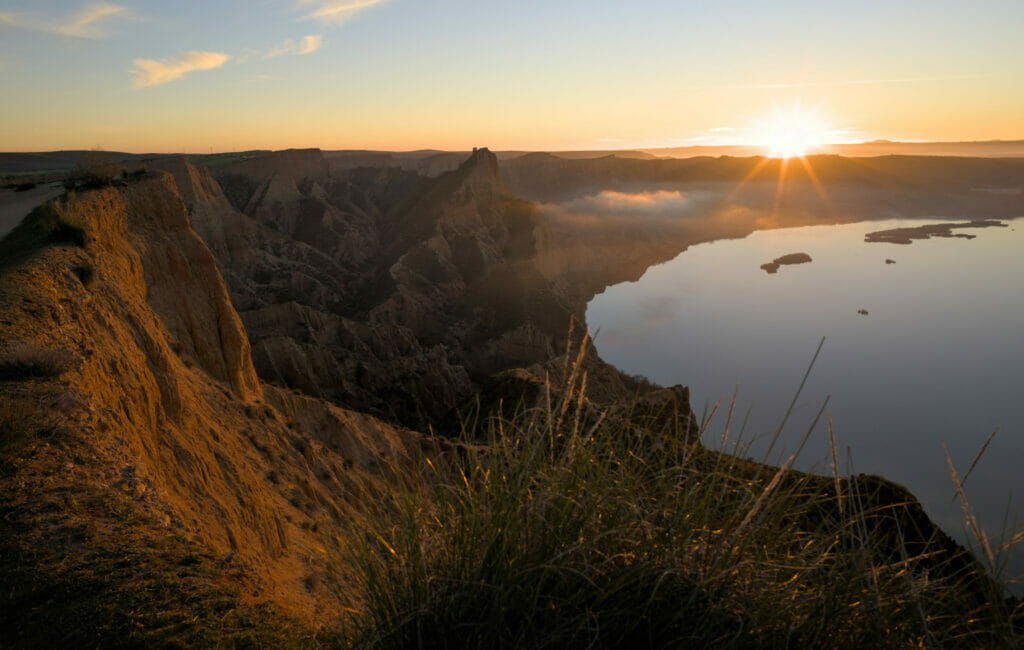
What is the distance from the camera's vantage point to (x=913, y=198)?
125 m

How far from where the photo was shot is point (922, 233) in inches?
3875

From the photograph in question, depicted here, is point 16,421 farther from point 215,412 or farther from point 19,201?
point 19,201

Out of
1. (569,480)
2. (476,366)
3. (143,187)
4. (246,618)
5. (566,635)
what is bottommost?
(476,366)

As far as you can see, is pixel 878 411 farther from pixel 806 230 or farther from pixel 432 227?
pixel 806 230

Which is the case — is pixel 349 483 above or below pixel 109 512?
below

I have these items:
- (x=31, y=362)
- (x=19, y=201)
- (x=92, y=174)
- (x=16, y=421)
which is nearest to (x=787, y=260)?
(x=92, y=174)

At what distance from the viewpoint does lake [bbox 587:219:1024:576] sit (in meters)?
32.8

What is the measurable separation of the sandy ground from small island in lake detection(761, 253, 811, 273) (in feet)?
282

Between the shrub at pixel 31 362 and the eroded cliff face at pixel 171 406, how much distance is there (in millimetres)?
22

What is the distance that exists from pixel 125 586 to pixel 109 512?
2.90 ft

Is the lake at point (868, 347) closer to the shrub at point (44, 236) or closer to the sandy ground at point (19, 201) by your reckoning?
the shrub at point (44, 236)

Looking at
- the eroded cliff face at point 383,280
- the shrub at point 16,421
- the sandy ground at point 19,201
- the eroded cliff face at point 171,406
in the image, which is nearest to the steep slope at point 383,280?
the eroded cliff face at point 383,280

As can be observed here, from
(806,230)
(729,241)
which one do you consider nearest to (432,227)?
(729,241)

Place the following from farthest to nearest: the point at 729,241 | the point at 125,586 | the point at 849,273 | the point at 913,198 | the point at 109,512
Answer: the point at 913,198, the point at 729,241, the point at 849,273, the point at 109,512, the point at 125,586
